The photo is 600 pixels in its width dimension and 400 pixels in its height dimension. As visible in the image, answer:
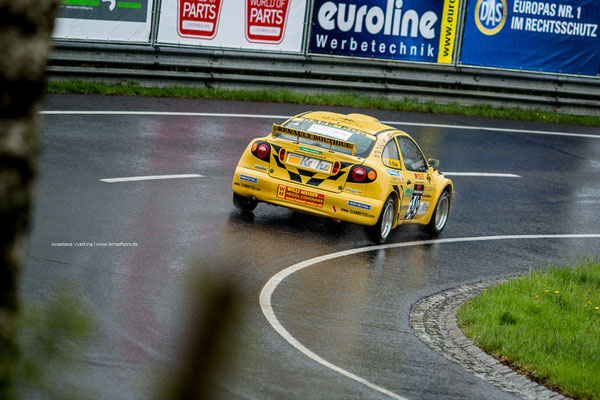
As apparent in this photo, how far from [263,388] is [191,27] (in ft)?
51.3

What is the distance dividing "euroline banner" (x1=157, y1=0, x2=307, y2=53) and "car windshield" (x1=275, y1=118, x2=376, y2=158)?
857cm

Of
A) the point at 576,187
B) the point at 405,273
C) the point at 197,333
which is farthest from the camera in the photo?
the point at 576,187

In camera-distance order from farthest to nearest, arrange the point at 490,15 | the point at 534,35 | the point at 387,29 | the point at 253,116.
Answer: the point at 534,35 → the point at 490,15 → the point at 387,29 → the point at 253,116

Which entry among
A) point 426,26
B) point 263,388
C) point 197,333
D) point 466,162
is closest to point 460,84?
point 426,26

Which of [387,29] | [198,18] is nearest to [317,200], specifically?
[198,18]

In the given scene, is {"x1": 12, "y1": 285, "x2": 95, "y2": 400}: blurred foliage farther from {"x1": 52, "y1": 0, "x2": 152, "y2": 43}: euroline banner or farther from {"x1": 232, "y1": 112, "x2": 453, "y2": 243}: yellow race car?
{"x1": 52, "y1": 0, "x2": 152, "y2": 43}: euroline banner

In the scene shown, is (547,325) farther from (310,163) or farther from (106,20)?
(106,20)

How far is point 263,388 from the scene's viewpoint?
23.2 ft

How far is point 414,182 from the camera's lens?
46.1ft

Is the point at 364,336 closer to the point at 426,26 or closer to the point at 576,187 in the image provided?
the point at 576,187

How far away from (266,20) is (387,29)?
3293 millimetres

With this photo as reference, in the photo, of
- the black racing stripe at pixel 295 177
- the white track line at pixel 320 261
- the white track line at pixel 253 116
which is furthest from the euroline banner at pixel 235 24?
the white track line at pixel 320 261

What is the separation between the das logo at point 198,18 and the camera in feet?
70.3

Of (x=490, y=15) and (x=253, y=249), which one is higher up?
(x=490, y=15)
